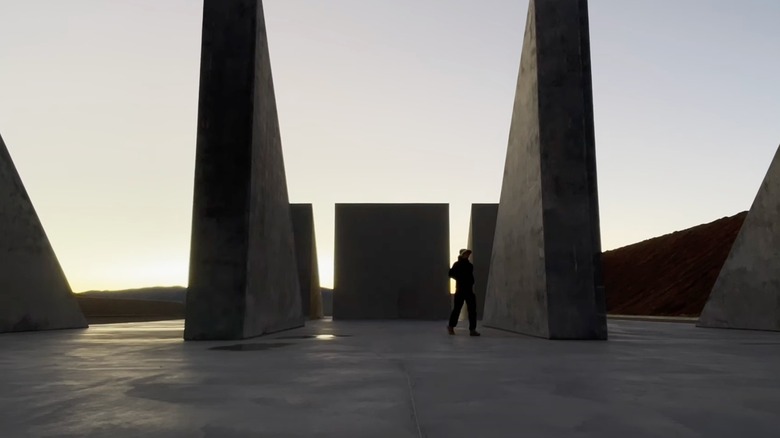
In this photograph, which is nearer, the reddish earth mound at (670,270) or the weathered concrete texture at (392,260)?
the weathered concrete texture at (392,260)

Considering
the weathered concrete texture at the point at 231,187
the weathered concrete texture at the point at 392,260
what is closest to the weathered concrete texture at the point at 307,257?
the weathered concrete texture at the point at 392,260

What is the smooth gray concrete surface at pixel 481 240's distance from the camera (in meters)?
23.5

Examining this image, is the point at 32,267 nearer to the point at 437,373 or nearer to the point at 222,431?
the point at 437,373

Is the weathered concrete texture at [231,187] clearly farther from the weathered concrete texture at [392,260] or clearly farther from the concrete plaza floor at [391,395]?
the weathered concrete texture at [392,260]

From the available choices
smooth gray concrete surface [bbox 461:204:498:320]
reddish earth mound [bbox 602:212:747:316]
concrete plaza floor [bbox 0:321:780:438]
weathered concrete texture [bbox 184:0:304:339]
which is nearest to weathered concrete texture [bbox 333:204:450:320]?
smooth gray concrete surface [bbox 461:204:498:320]

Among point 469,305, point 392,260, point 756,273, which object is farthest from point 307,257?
point 756,273

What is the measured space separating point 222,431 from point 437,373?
6.96ft

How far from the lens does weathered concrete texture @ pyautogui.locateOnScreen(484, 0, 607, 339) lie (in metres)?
8.61

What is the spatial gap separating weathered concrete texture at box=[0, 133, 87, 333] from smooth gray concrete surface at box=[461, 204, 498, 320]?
14.8m

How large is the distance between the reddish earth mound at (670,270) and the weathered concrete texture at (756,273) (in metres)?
28.1

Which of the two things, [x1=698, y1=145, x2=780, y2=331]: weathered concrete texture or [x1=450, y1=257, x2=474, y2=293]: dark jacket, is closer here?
[x1=450, y1=257, x2=474, y2=293]: dark jacket

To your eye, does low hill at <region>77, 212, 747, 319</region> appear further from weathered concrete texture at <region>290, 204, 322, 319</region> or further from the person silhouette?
the person silhouette

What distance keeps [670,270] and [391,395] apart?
50.1 m

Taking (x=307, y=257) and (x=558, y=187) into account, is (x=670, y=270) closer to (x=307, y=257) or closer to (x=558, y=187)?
(x=307, y=257)
